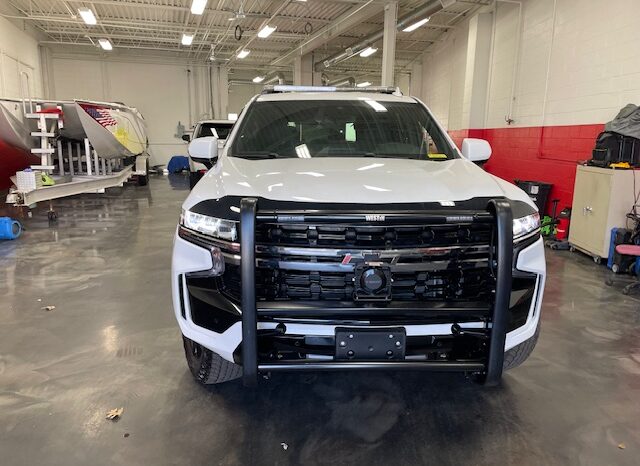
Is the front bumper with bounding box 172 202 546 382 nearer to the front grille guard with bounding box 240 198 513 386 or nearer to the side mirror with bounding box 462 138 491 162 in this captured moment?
the front grille guard with bounding box 240 198 513 386

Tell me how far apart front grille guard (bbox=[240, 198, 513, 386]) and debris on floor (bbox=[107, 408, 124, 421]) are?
864 millimetres

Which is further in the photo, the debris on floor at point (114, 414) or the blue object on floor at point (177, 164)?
the blue object on floor at point (177, 164)

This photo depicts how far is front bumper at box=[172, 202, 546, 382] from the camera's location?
186 centimetres

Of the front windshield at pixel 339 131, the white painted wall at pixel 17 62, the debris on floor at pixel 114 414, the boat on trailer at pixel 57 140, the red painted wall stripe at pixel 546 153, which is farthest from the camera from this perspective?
the white painted wall at pixel 17 62

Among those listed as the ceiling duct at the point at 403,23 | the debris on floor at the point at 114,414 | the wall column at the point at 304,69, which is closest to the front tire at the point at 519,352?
the debris on floor at the point at 114,414

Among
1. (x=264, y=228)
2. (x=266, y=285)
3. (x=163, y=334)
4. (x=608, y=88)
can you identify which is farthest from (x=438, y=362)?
(x=608, y=88)

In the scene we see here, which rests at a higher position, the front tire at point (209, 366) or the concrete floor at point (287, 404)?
the front tire at point (209, 366)

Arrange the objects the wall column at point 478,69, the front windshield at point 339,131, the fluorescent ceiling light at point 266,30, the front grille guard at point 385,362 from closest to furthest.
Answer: the front grille guard at point 385,362
the front windshield at point 339,131
the wall column at point 478,69
the fluorescent ceiling light at point 266,30

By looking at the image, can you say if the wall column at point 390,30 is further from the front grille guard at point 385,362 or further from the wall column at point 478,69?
the front grille guard at point 385,362

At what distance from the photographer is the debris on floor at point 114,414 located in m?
2.29

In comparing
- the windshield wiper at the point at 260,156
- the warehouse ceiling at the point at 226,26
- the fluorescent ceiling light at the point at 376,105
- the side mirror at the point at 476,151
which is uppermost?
the warehouse ceiling at the point at 226,26

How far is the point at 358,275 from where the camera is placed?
189cm

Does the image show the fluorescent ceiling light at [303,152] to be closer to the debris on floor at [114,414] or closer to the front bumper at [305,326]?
the front bumper at [305,326]

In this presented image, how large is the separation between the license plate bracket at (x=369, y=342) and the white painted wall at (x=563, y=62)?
5.90m
